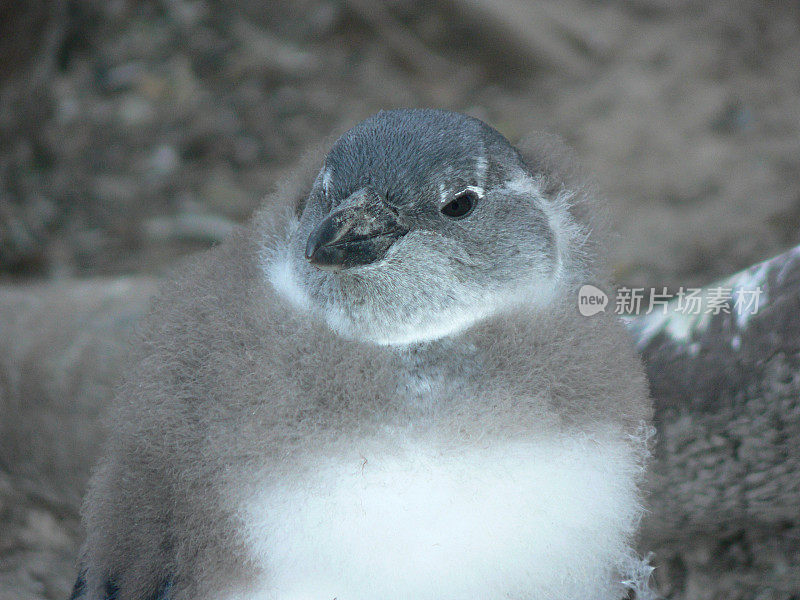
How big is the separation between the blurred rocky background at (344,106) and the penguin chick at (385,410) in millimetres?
1196

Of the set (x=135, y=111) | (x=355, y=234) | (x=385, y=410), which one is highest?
(x=135, y=111)

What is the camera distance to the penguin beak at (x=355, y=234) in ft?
3.84

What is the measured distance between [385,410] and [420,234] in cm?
28

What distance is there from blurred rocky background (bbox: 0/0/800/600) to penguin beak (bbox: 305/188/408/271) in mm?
1322

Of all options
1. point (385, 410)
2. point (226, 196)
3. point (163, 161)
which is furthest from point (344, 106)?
point (385, 410)

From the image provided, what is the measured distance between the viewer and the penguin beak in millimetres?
1171

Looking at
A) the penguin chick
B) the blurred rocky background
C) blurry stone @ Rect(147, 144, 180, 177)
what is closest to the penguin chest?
the penguin chick

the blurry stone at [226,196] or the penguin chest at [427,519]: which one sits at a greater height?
the blurry stone at [226,196]

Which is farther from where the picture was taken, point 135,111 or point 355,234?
point 135,111

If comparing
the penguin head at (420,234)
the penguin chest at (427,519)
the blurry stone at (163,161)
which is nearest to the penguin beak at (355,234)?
the penguin head at (420,234)

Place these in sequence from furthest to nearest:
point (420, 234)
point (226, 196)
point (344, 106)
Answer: point (344, 106)
point (226, 196)
point (420, 234)

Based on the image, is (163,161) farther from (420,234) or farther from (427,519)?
(427,519)

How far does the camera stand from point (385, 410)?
1.16 m

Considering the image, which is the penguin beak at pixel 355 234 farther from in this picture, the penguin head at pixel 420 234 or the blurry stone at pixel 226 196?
the blurry stone at pixel 226 196
